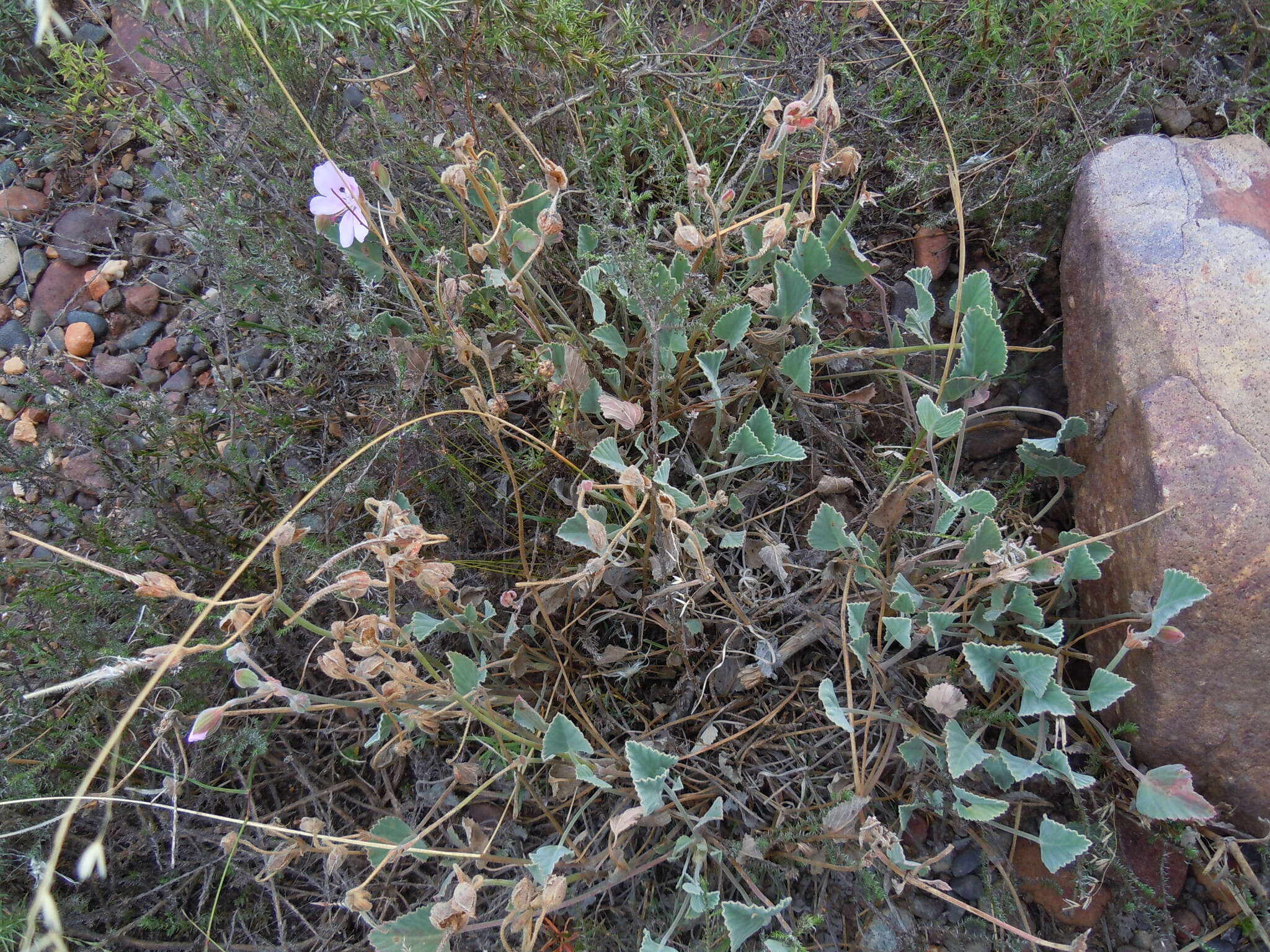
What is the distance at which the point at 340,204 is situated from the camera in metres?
1.73

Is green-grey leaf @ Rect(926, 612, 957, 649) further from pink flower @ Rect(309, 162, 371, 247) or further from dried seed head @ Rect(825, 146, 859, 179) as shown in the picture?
pink flower @ Rect(309, 162, 371, 247)


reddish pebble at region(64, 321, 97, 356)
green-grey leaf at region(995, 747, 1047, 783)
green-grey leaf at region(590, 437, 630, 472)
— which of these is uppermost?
green-grey leaf at region(590, 437, 630, 472)

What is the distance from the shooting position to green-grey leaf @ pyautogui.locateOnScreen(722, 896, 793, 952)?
1.45 metres

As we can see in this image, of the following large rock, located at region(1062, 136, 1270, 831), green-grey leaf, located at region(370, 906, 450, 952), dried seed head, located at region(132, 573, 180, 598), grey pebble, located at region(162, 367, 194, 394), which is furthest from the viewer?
grey pebble, located at region(162, 367, 194, 394)

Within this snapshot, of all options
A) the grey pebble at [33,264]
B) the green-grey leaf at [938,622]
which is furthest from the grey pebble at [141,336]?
the green-grey leaf at [938,622]

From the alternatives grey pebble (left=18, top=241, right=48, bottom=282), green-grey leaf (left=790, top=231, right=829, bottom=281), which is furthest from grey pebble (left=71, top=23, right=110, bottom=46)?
green-grey leaf (left=790, top=231, right=829, bottom=281)

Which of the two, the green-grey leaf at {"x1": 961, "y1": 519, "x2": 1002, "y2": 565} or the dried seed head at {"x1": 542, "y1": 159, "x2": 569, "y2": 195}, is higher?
the dried seed head at {"x1": 542, "y1": 159, "x2": 569, "y2": 195}

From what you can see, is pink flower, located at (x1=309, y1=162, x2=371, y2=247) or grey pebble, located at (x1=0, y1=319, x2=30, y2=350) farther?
grey pebble, located at (x1=0, y1=319, x2=30, y2=350)

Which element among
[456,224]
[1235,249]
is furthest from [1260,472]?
[456,224]

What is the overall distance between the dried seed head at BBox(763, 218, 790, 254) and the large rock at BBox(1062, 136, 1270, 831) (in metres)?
0.80

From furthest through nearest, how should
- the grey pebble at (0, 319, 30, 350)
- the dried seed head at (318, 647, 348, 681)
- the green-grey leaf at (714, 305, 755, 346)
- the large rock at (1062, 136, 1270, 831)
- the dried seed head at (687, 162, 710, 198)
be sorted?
the grey pebble at (0, 319, 30, 350)
the green-grey leaf at (714, 305, 755, 346)
the large rock at (1062, 136, 1270, 831)
the dried seed head at (687, 162, 710, 198)
the dried seed head at (318, 647, 348, 681)

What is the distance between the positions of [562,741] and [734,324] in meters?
0.85

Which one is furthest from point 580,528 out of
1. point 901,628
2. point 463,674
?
point 901,628

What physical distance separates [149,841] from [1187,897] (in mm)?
2085
